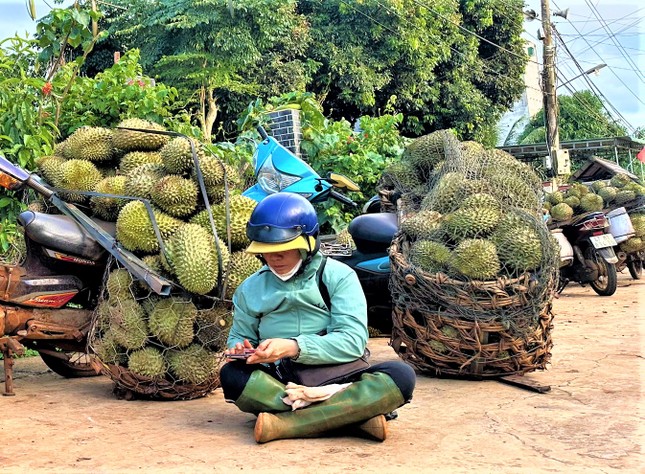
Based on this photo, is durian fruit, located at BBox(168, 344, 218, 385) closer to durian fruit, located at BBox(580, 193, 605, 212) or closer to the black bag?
the black bag

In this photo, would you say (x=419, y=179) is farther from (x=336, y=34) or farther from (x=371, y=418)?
(x=336, y=34)

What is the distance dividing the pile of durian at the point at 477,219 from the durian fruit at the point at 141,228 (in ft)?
5.21

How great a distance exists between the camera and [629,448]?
3.36 m

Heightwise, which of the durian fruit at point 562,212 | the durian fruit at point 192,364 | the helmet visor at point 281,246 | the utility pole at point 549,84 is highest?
the utility pole at point 549,84

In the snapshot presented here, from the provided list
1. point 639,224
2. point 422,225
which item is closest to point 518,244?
point 422,225

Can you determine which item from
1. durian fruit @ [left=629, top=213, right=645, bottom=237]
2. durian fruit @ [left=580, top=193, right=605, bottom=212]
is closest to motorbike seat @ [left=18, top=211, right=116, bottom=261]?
durian fruit @ [left=580, top=193, right=605, bottom=212]

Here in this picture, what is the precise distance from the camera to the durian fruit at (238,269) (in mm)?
4453

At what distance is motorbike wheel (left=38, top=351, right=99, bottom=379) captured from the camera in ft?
17.1

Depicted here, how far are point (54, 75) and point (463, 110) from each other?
18443 mm

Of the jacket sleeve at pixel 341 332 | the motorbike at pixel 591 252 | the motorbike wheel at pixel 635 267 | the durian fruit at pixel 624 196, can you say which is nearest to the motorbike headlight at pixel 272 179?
the jacket sleeve at pixel 341 332

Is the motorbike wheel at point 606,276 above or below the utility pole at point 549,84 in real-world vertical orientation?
below

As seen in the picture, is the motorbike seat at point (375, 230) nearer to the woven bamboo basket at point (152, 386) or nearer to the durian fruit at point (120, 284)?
the woven bamboo basket at point (152, 386)

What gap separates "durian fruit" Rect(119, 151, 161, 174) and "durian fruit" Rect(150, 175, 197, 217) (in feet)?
1.46

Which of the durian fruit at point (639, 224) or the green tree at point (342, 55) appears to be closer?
the durian fruit at point (639, 224)
